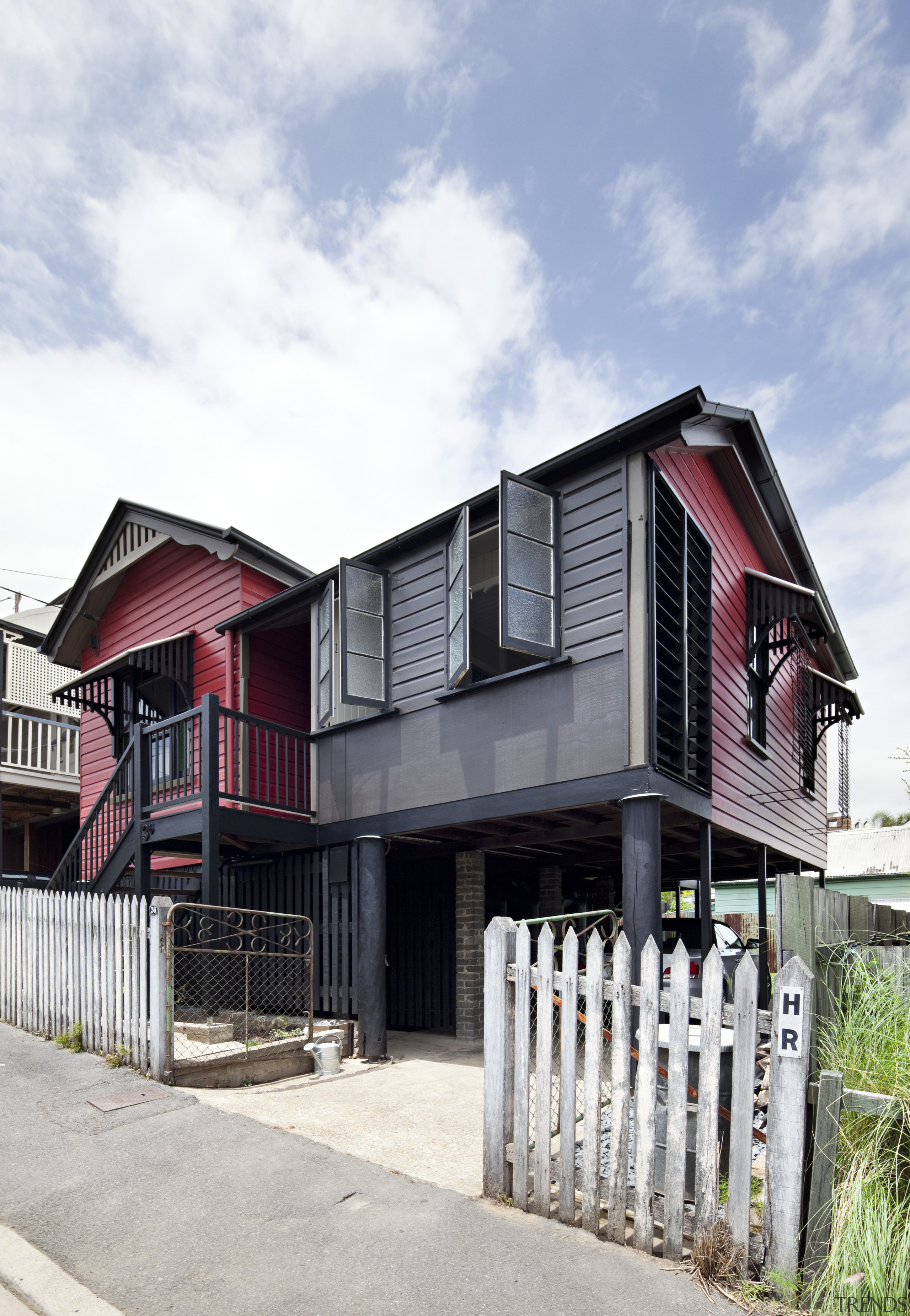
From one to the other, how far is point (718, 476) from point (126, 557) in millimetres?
8829

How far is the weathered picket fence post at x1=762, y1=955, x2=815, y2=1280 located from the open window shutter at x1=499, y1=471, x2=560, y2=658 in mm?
4307

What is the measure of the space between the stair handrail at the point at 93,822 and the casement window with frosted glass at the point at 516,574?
4.28 metres

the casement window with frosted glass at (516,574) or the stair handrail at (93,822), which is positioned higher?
the casement window with frosted glass at (516,574)

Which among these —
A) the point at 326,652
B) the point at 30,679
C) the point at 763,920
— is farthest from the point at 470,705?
the point at 30,679

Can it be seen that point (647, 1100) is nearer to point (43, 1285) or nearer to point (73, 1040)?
point (43, 1285)

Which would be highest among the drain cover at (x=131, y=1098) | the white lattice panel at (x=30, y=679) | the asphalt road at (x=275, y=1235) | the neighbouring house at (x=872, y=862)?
the white lattice panel at (x=30, y=679)

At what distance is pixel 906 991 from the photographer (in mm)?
4137

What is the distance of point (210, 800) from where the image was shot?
32.4ft

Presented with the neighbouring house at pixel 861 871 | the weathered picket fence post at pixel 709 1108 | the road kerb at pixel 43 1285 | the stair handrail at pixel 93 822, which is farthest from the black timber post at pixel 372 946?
the neighbouring house at pixel 861 871

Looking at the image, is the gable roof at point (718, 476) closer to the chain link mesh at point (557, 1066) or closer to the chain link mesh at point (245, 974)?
the chain link mesh at point (245, 974)

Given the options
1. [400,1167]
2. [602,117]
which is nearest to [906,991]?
[400,1167]

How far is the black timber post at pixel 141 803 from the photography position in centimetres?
1057

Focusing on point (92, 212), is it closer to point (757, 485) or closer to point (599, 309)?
point (599, 309)

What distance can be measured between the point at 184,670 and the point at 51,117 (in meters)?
7.25
